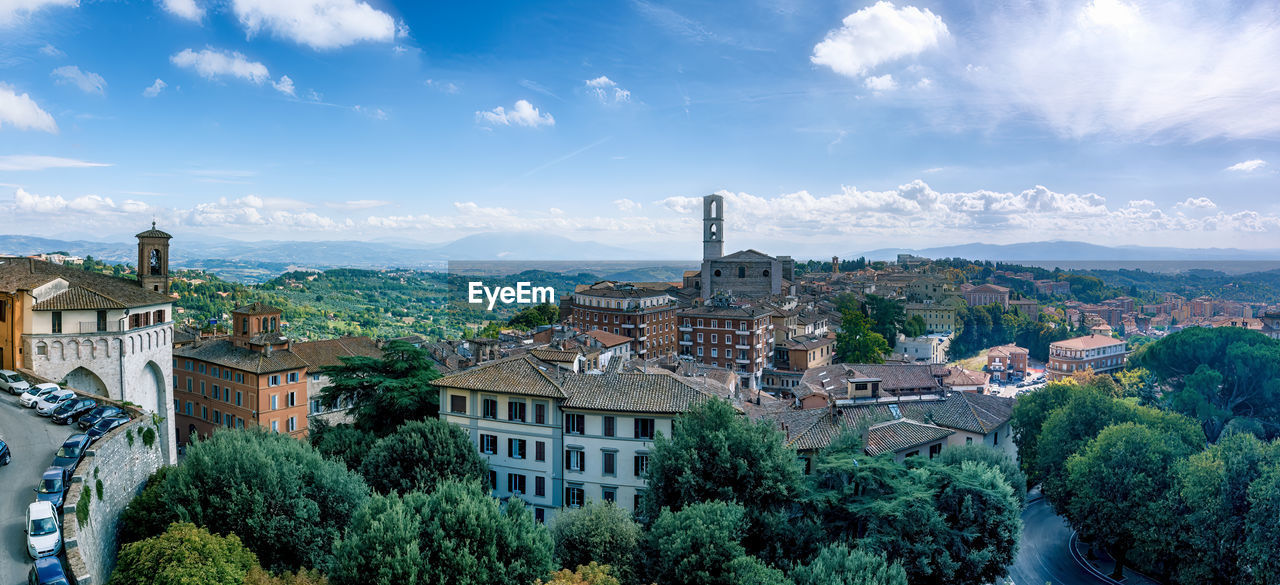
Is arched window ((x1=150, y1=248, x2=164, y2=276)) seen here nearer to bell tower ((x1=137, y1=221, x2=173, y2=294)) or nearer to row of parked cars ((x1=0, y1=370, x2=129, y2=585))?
bell tower ((x1=137, y1=221, x2=173, y2=294))

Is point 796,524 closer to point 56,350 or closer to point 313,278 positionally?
point 56,350

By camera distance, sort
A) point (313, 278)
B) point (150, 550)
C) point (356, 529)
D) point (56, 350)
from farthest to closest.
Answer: point (313, 278)
point (56, 350)
point (356, 529)
point (150, 550)

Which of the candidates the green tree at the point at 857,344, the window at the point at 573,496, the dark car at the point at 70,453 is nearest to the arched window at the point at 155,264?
the dark car at the point at 70,453

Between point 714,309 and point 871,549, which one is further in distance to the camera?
point 714,309

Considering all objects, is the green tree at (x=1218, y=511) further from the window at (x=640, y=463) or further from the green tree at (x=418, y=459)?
the green tree at (x=418, y=459)

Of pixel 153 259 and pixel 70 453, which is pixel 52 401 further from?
pixel 153 259

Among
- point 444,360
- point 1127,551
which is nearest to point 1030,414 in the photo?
point 1127,551
